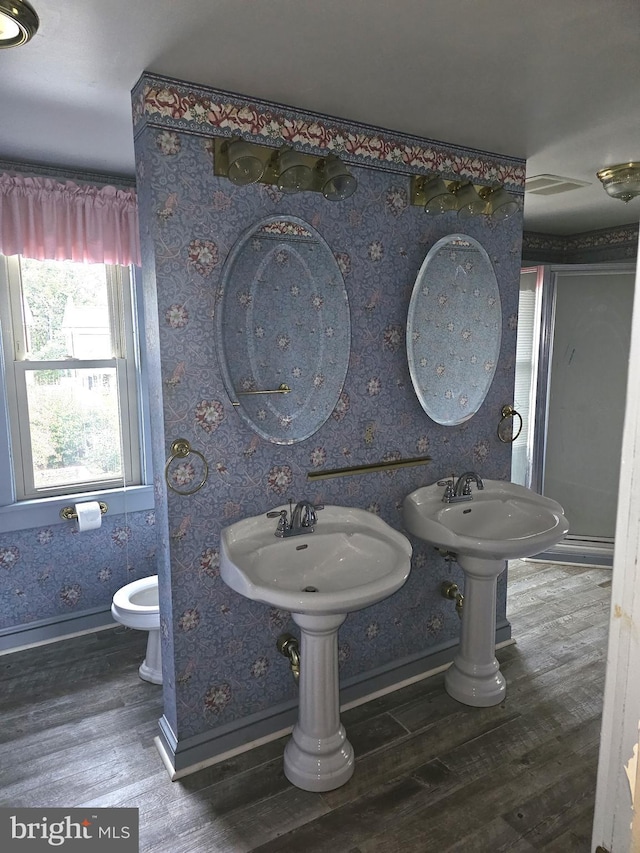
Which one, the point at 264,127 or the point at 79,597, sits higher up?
the point at 264,127

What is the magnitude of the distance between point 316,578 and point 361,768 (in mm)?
A: 680

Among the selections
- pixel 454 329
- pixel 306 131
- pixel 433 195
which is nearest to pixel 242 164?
pixel 306 131

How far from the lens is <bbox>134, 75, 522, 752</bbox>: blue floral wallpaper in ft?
6.11

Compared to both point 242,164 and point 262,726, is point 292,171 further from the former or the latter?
point 262,726

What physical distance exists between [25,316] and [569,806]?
9.68 feet

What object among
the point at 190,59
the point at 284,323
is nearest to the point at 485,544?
the point at 284,323

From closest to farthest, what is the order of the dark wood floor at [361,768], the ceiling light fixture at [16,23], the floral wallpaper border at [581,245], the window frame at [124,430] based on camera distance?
1. the ceiling light fixture at [16,23]
2. the dark wood floor at [361,768]
3. the window frame at [124,430]
4. the floral wallpaper border at [581,245]

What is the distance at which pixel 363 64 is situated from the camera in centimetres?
168

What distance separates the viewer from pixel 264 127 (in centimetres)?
196

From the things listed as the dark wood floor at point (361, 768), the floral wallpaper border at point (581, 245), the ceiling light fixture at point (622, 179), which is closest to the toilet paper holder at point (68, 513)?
the dark wood floor at point (361, 768)

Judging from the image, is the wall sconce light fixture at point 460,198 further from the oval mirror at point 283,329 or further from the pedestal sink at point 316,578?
the pedestal sink at point 316,578

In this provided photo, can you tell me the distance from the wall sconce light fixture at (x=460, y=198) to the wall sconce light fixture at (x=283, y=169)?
0.40 metres

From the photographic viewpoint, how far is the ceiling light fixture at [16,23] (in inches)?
51.9

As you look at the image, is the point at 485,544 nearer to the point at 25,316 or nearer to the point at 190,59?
the point at 190,59
